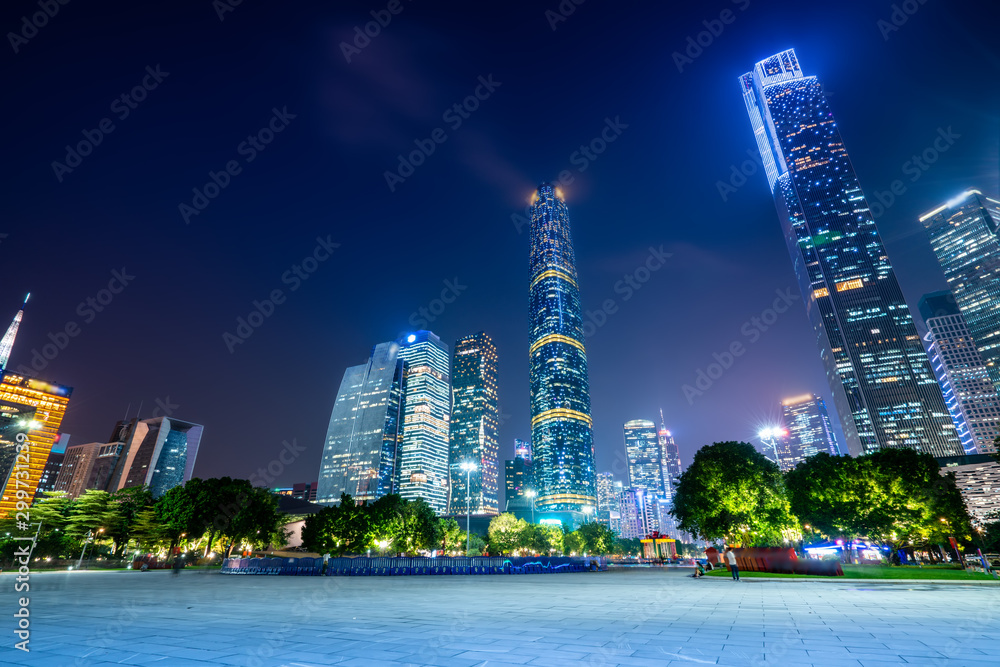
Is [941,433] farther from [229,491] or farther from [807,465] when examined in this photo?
[229,491]

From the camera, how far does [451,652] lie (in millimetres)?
6461

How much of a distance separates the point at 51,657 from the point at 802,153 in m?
213

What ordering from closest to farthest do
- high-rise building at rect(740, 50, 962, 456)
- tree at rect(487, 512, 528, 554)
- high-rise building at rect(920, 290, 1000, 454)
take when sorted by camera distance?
tree at rect(487, 512, 528, 554) < high-rise building at rect(740, 50, 962, 456) < high-rise building at rect(920, 290, 1000, 454)

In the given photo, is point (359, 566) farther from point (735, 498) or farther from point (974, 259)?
point (974, 259)

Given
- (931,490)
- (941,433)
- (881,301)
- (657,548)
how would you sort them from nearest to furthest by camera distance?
(931,490), (657,548), (941,433), (881,301)

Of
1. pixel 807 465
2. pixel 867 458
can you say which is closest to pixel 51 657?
pixel 867 458

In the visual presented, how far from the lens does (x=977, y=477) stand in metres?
91.2

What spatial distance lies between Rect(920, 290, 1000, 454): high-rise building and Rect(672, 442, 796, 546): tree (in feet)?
568

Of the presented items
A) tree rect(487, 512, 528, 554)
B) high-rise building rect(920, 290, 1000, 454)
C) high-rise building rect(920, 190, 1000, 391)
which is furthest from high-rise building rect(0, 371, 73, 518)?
high-rise building rect(920, 190, 1000, 391)

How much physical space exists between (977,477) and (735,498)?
314ft

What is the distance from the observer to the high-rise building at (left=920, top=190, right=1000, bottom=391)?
159750 millimetres

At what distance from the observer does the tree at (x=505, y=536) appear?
335ft

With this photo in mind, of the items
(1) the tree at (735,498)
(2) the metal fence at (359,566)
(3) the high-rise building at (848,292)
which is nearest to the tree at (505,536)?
(1) the tree at (735,498)

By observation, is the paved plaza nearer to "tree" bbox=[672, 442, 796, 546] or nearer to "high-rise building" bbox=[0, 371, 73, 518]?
"tree" bbox=[672, 442, 796, 546]
